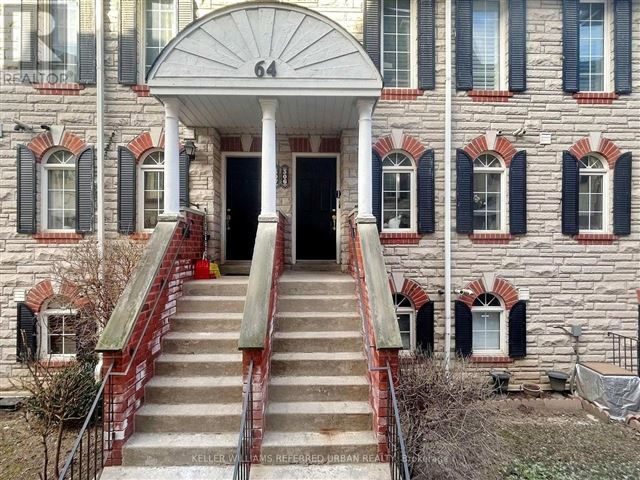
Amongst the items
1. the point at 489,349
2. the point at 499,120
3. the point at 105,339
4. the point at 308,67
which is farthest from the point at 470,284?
the point at 105,339

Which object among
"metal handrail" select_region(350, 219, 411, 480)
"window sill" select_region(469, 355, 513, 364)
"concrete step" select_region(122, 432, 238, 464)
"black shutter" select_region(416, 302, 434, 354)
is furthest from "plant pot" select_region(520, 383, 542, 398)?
"concrete step" select_region(122, 432, 238, 464)

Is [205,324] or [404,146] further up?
[404,146]

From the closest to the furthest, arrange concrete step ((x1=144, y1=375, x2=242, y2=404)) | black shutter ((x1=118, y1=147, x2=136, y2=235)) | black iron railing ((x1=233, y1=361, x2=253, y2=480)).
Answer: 1. black iron railing ((x1=233, y1=361, x2=253, y2=480))
2. concrete step ((x1=144, y1=375, x2=242, y2=404))
3. black shutter ((x1=118, y1=147, x2=136, y2=235))

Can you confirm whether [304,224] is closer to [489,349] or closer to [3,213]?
[489,349]

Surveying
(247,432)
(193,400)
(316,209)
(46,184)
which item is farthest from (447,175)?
(46,184)

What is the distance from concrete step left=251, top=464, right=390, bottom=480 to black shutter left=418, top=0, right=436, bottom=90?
5.92m

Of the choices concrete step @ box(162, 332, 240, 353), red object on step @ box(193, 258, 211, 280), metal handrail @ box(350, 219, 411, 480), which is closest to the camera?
metal handrail @ box(350, 219, 411, 480)

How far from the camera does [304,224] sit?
23.3 feet

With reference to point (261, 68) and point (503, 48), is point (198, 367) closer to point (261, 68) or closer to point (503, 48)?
point (261, 68)

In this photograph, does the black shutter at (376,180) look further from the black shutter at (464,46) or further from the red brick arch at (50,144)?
the red brick arch at (50,144)

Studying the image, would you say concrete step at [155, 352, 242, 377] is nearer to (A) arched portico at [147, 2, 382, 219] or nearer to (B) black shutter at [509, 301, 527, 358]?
(A) arched portico at [147, 2, 382, 219]

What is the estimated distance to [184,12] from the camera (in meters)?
6.43

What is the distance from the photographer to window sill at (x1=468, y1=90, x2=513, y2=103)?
6582 millimetres

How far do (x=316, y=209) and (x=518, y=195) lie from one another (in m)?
3.67
